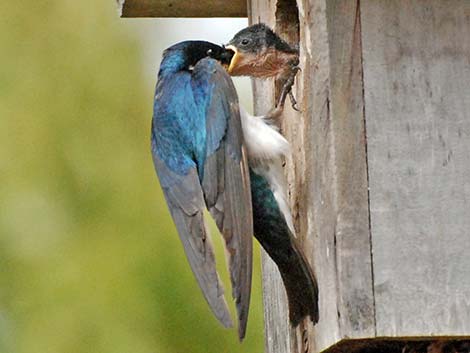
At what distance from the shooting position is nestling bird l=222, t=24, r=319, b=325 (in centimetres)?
317

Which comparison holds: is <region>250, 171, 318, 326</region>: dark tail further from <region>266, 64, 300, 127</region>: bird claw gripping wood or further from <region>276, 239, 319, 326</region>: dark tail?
<region>266, 64, 300, 127</region>: bird claw gripping wood

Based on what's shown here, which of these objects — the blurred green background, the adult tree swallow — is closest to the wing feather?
the adult tree swallow

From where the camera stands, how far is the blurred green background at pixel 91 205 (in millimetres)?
4996

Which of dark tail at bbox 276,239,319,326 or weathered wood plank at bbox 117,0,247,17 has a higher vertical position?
weathered wood plank at bbox 117,0,247,17

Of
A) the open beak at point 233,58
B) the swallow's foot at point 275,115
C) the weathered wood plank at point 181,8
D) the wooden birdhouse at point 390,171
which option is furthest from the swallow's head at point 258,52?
the wooden birdhouse at point 390,171

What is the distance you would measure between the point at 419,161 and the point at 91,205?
7.61ft

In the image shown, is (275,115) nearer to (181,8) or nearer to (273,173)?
(273,173)

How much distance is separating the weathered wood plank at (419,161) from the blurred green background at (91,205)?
1833 millimetres

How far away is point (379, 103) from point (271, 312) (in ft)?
2.77

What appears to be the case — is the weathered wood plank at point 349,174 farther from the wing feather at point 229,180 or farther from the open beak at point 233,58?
the open beak at point 233,58

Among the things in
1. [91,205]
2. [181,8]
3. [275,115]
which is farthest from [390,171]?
[91,205]

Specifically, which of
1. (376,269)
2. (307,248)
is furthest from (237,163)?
(376,269)

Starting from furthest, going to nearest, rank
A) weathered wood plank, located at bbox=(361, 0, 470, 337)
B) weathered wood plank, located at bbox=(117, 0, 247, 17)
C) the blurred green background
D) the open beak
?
the blurred green background
weathered wood plank, located at bbox=(117, 0, 247, 17)
the open beak
weathered wood plank, located at bbox=(361, 0, 470, 337)

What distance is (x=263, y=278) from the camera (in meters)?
3.80
